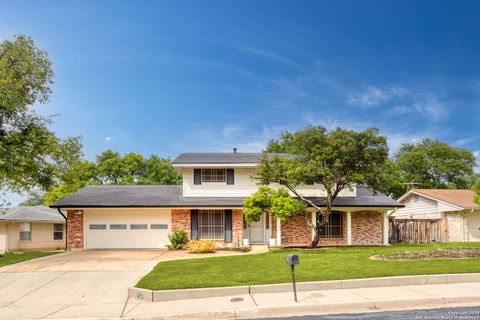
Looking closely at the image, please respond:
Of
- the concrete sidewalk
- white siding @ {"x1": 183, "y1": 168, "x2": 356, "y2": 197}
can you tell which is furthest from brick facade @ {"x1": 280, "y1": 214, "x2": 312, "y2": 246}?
the concrete sidewalk

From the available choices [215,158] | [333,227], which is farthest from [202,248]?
[333,227]

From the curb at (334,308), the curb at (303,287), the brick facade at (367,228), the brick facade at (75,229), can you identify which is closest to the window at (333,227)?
the brick facade at (367,228)

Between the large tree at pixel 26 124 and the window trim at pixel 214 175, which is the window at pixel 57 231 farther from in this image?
the window trim at pixel 214 175

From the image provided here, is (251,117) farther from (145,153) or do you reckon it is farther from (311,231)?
(145,153)

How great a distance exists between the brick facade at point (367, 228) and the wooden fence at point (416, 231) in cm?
188

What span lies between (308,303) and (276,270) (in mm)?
3865

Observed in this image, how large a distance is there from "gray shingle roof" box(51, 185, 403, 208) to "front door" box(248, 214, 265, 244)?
1.64m

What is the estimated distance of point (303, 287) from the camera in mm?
10203

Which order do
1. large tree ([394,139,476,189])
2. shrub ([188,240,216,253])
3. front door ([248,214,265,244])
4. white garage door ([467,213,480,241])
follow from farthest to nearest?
large tree ([394,139,476,189])
white garage door ([467,213,480,241])
front door ([248,214,265,244])
shrub ([188,240,216,253])

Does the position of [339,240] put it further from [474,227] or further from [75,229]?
[75,229]

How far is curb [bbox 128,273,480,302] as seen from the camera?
988 centimetres

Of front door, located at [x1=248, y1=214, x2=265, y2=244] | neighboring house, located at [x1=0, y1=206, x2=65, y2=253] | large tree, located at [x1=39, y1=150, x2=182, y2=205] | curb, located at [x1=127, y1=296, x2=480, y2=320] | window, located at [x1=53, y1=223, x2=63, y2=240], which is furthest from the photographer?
large tree, located at [x1=39, y1=150, x2=182, y2=205]

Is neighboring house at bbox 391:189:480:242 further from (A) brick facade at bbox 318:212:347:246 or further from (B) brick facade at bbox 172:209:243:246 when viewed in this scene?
(B) brick facade at bbox 172:209:243:246

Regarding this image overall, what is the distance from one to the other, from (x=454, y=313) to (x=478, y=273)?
146 inches
